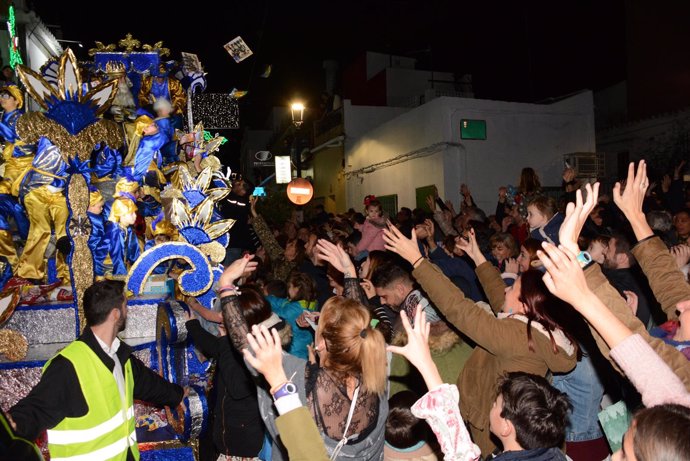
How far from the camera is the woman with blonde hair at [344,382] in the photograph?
2.29 meters

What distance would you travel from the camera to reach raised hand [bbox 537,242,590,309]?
1891 mm

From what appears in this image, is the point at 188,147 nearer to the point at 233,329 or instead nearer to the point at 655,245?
the point at 233,329

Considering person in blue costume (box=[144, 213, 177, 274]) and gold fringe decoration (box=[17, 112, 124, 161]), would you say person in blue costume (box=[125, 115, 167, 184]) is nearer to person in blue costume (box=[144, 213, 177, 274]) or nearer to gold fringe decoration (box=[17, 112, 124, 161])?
person in blue costume (box=[144, 213, 177, 274])

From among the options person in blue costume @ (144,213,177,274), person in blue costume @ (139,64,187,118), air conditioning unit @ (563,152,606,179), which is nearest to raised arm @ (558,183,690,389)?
person in blue costume @ (144,213,177,274)

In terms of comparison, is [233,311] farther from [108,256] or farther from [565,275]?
[108,256]

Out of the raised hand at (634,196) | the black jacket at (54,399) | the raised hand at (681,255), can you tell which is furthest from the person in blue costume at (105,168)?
the raised hand at (681,255)

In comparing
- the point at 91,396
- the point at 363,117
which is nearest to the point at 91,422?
the point at 91,396

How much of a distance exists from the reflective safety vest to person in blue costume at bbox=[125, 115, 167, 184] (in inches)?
129

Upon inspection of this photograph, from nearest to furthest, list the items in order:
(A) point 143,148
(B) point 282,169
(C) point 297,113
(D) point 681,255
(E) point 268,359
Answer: (E) point 268,359 → (D) point 681,255 → (A) point 143,148 → (C) point 297,113 → (B) point 282,169

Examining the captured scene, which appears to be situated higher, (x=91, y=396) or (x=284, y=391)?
(x=284, y=391)

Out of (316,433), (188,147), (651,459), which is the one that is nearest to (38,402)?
(316,433)

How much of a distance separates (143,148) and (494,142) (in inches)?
478

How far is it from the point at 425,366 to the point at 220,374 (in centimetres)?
175

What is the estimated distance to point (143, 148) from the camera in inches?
235
